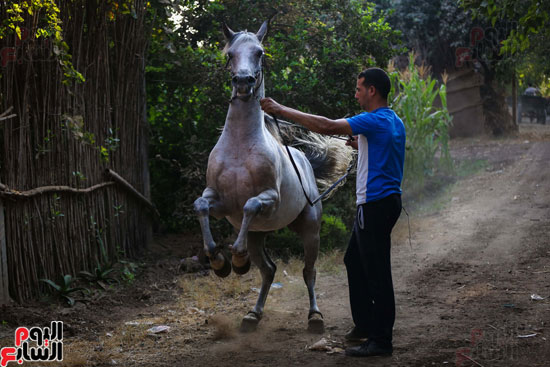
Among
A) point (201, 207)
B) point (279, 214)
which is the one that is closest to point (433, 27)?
point (279, 214)

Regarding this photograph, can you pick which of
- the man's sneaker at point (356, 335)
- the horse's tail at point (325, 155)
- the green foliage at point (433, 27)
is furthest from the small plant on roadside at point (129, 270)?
the green foliage at point (433, 27)

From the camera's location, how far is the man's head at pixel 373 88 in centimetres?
422

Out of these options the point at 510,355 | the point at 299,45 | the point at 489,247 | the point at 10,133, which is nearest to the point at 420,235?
the point at 489,247

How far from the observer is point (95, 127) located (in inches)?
262

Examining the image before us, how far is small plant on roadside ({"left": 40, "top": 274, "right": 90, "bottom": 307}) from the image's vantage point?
5.76 meters

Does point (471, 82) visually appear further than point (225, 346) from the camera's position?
Yes

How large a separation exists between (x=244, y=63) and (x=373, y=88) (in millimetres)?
970

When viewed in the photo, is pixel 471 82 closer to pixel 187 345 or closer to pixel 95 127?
pixel 95 127

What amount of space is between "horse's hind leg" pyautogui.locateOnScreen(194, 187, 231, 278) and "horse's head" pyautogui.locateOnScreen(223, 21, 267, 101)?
2.68 ft

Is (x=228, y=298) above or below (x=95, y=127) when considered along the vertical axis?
below

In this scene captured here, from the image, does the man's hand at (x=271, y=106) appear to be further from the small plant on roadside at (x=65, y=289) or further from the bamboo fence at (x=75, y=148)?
the small plant on roadside at (x=65, y=289)

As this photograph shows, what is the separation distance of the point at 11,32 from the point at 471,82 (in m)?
16.2
